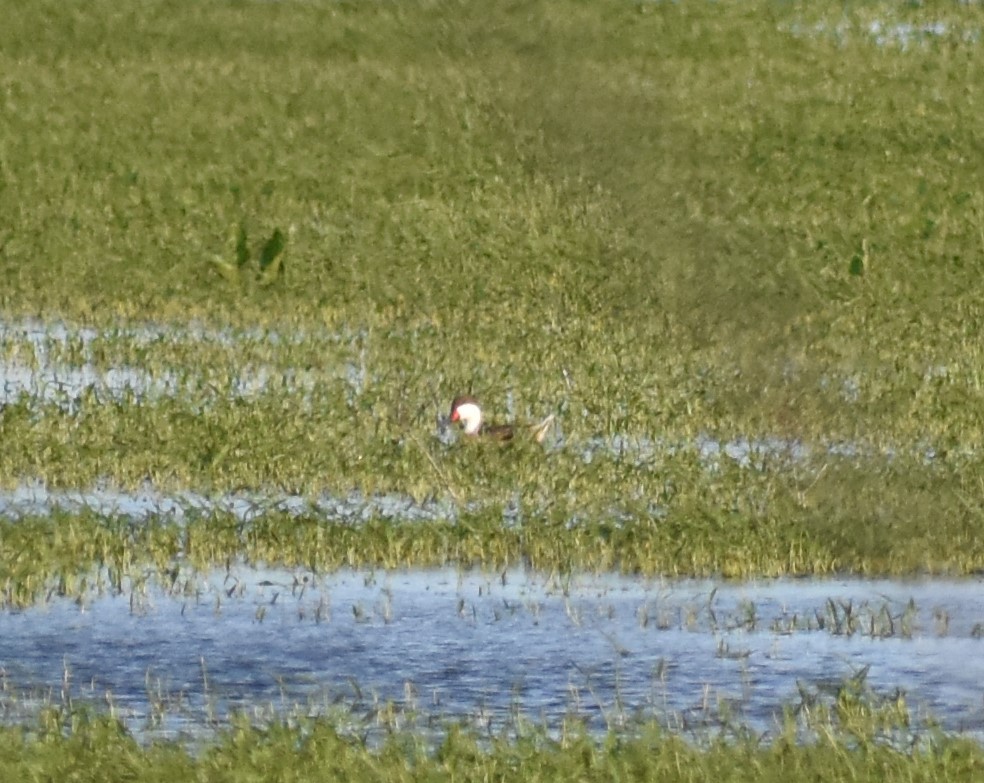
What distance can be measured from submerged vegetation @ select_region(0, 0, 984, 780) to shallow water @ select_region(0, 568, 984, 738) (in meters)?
0.32

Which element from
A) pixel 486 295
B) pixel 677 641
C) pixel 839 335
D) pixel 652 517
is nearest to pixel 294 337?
pixel 486 295

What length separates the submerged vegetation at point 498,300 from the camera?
30.3 ft

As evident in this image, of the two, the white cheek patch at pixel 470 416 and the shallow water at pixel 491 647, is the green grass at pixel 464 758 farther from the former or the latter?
the white cheek patch at pixel 470 416

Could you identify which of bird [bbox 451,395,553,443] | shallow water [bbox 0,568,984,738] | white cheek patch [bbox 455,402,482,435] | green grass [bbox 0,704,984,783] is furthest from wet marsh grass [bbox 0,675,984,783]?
white cheek patch [bbox 455,402,482,435]

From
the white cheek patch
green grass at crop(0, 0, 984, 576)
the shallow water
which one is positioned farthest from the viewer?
the white cheek patch

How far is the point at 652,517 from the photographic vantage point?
380 inches

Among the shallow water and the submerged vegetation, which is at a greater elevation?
the submerged vegetation

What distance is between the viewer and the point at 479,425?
11.6m

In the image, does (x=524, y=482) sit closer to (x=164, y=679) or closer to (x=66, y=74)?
(x=164, y=679)

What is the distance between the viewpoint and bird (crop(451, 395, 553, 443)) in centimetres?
1138

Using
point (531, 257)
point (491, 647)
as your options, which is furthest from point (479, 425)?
point (531, 257)

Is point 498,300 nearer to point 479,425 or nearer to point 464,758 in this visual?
point 479,425

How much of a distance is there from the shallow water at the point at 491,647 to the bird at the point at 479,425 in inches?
88.7

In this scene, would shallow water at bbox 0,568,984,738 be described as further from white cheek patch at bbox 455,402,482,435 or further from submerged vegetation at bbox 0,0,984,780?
white cheek patch at bbox 455,402,482,435
